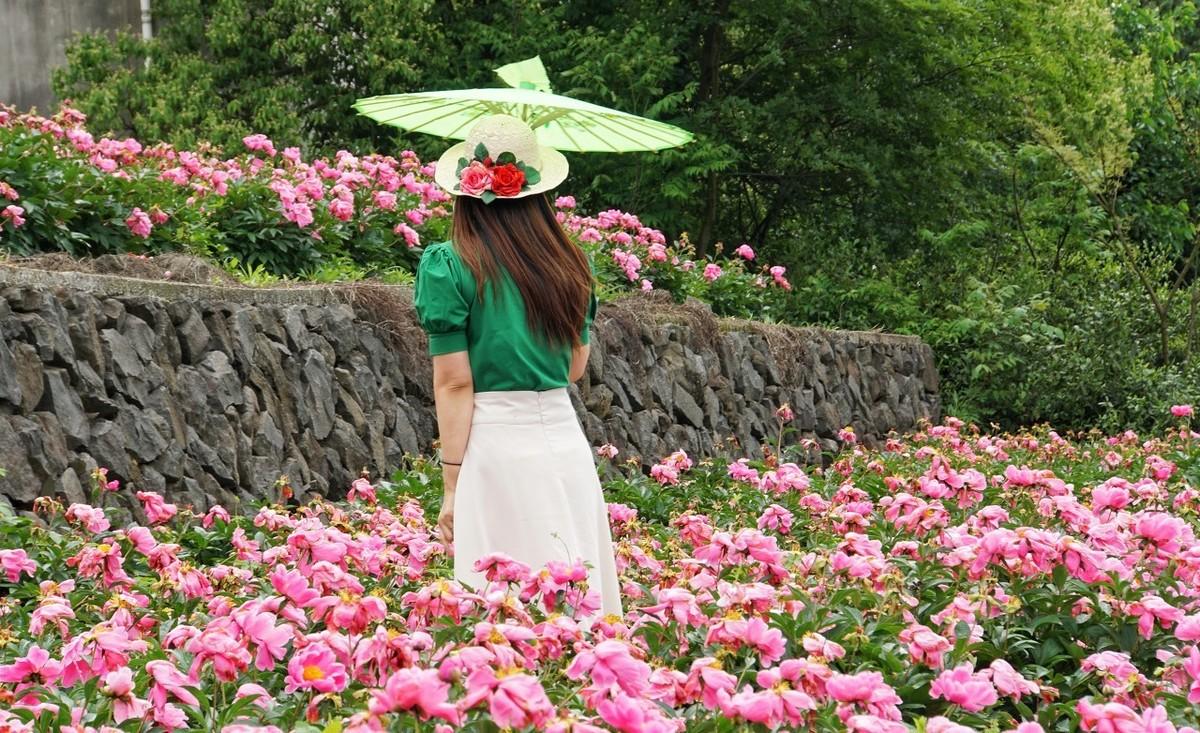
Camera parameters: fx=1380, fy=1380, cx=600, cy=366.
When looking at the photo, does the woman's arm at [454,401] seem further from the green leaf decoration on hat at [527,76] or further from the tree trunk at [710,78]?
the tree trunk at [710,78]

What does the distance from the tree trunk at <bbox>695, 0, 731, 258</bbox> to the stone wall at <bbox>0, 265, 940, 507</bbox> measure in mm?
6375

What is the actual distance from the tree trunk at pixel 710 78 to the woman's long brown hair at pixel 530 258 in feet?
40.1

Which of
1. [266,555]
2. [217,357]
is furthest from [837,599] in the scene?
[217,357]

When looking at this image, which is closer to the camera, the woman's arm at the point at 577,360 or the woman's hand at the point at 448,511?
the woman's hand at the point at 448,511

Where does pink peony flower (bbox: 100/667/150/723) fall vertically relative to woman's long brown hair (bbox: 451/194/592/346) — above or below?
below

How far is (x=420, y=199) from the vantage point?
9961 millimetres

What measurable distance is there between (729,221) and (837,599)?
14.3 m

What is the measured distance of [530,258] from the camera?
3.54 meters

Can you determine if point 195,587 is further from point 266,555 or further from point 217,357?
point 217,357

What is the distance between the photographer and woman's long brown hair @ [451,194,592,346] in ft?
11.5

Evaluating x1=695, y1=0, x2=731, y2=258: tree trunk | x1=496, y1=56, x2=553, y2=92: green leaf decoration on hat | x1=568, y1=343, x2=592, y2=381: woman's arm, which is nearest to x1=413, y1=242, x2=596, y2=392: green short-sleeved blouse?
x1=568, y1=343, x2=592, y2=381: woman's arm

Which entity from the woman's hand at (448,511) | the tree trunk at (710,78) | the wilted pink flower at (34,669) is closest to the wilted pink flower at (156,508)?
the woman's hand at (448,511)

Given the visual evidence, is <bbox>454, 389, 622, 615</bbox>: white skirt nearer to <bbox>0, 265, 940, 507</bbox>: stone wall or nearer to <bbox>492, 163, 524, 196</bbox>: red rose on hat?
<bbox>492, 163, 524, 196</bbox>: red rose on hat

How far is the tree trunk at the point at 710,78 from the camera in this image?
618 inches
